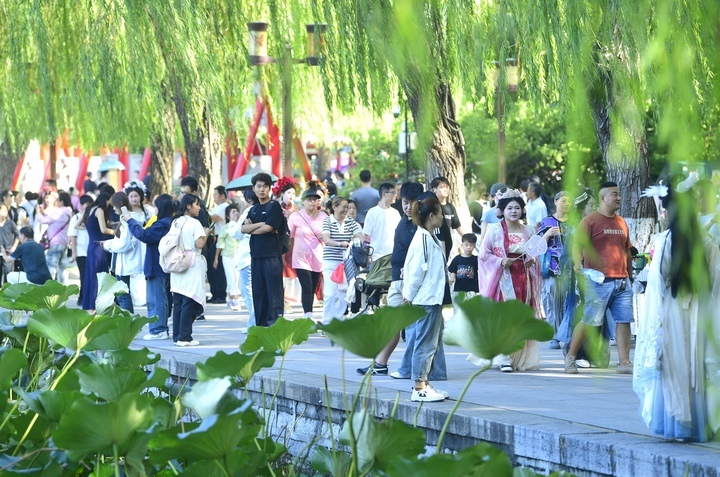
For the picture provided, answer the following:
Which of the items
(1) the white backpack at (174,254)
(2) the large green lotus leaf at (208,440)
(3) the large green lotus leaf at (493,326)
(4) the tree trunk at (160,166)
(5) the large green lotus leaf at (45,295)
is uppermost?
(4) the tree trunk at (160,166)

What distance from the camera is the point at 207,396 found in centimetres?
504

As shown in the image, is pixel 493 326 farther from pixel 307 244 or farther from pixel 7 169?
pixel 7 169

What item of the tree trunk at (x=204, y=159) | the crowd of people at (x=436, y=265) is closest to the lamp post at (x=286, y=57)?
the crowd of people at (x=436, y=265)

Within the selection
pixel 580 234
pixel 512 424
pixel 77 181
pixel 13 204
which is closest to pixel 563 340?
pixel 512 424

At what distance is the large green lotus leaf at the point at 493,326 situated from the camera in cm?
451

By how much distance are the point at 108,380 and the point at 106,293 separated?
2.06 metres

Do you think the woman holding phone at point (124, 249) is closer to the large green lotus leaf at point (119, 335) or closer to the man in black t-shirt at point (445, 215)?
the man in black t-shirt at point (445, 215)

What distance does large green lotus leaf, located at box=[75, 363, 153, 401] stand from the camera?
5746 millimetres

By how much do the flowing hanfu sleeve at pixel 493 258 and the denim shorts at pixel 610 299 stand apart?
860 mm

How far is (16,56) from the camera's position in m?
17.2

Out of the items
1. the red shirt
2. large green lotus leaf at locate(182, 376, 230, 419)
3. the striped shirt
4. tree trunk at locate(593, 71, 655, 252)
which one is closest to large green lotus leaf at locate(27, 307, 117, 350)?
large green lotus leaf at locate(182, 376, 230, 419)

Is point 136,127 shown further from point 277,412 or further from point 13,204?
point 277,412

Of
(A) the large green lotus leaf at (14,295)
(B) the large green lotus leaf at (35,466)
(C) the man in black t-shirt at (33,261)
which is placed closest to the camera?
(B) the large green lotus leaf at (35,466)

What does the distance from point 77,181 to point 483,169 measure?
41.7 metres
